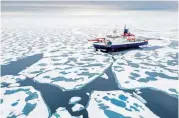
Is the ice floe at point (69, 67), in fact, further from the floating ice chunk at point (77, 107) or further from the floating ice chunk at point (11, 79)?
the floating ice chunk at point (77, 107)

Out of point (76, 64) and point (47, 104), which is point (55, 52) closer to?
point (76, 64)

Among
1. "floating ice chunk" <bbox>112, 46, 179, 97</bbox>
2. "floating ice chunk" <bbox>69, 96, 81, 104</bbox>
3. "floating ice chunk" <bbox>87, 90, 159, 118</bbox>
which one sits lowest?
"floating ice chunk" <bbox>87, 90, 159, 118</bbox>

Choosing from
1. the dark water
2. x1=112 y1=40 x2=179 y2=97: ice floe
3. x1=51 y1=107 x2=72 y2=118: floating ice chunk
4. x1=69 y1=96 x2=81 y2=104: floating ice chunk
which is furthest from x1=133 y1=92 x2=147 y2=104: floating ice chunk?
x1=51 y1=107 x2=72 y2=118: floating ice chunk

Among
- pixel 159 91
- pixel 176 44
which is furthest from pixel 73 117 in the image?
pixel 176 44

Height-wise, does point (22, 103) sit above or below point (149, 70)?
below

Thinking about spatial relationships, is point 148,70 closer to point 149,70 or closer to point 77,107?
point 149,70

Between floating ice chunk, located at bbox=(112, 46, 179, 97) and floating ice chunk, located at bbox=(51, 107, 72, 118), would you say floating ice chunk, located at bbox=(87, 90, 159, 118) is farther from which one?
floating ice chunk, located at bbox=(112, 46, 179, 97)

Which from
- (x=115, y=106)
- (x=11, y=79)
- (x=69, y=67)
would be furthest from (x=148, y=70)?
(x=11, y=79)
